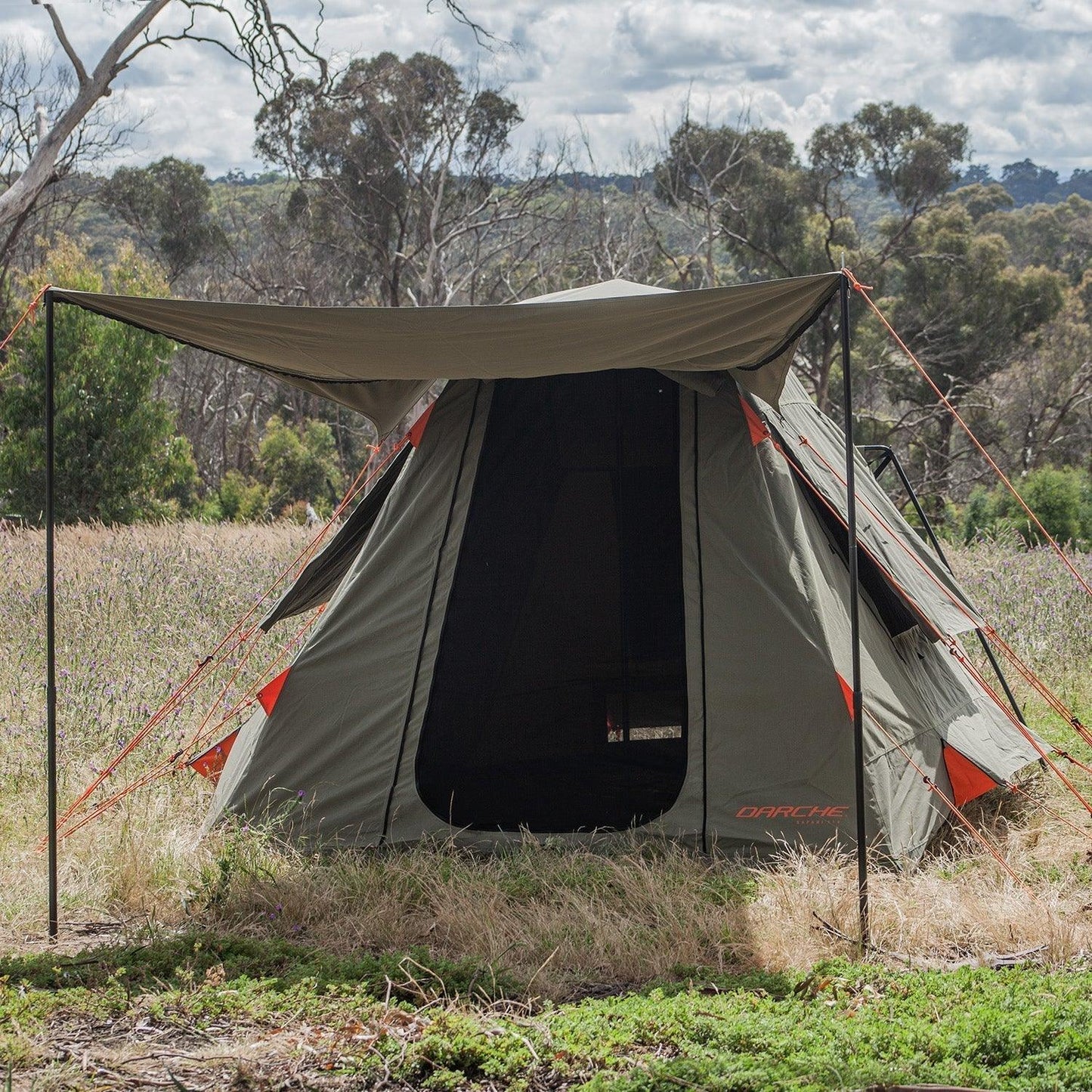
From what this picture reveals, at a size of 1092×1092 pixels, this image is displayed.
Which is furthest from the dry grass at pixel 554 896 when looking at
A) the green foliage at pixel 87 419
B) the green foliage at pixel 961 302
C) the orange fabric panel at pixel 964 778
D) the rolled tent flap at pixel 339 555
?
the green foliage at pixel 961 302

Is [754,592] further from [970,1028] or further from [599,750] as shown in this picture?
[970,1028]

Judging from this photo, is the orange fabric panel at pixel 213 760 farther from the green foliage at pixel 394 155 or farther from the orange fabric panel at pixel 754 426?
the green foliage at pixel 394 155

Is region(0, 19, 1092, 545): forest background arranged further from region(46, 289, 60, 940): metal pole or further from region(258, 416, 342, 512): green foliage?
region(46, 289, 60, 940): metal pole

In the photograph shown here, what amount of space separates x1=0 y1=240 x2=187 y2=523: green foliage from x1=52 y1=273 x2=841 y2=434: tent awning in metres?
11.9

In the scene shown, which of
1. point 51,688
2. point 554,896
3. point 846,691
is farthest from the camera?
point 846,691

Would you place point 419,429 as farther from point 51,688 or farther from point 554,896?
point 554,896

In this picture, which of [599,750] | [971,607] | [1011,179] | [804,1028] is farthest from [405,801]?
[1011,179]

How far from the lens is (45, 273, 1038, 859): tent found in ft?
13.2

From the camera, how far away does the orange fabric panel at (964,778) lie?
4.14 m

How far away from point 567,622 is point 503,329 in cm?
156

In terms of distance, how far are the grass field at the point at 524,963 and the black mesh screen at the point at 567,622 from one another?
0.35 meters

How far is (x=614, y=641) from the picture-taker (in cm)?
450

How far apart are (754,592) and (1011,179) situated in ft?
211

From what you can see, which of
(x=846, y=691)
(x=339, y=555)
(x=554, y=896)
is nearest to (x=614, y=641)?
(x=846, y=691)
